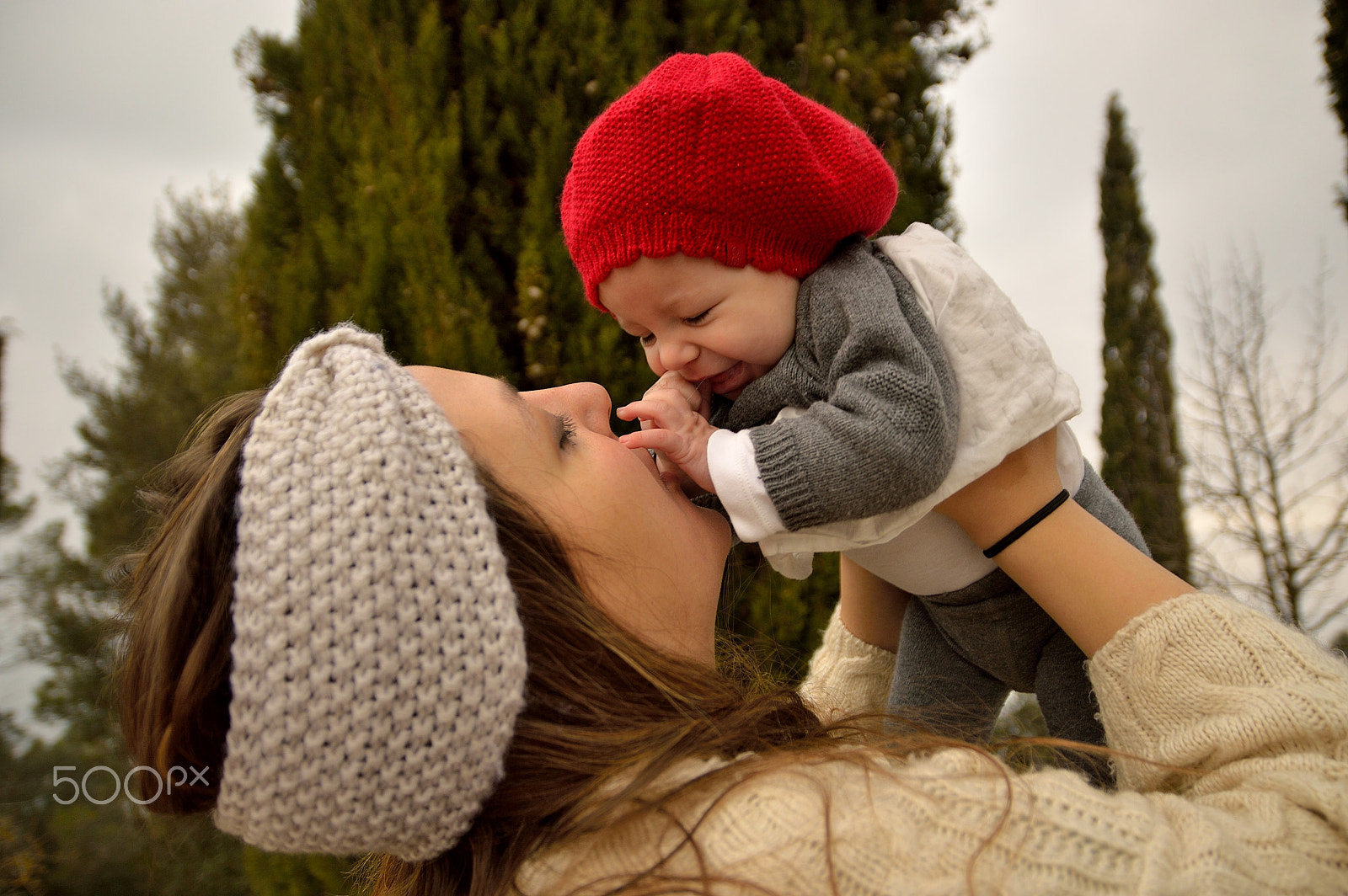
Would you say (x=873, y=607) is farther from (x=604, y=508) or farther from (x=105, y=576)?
(x=105, y=576)

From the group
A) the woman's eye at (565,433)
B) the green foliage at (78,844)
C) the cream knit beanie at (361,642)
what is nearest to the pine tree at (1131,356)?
the woman's eye at (565,433)

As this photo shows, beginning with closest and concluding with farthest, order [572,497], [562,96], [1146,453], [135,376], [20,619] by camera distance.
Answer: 1. [572,497]
2. [562,96]
3. [20,619]
4. [135,376]
5. [1146,453]

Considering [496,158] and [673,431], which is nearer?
[673,431]

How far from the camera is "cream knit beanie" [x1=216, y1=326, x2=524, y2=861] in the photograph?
1126 millimetres

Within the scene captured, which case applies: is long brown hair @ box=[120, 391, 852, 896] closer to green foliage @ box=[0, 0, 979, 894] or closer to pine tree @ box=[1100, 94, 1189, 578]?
green foliage @ box=[0, 0, 979, 894]

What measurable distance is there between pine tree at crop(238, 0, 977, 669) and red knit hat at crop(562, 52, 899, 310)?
4.43 feet

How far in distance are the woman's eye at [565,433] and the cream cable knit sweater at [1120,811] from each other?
2.20ft

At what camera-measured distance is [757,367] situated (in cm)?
174

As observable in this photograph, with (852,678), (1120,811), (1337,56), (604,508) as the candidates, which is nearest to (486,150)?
(604,508)

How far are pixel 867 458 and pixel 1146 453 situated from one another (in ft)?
27.0

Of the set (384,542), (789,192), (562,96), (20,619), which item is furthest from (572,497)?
(20,619)

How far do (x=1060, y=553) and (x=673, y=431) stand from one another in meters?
0.81

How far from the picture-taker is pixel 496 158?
3201mm

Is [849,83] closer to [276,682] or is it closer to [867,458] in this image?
[867,458]
